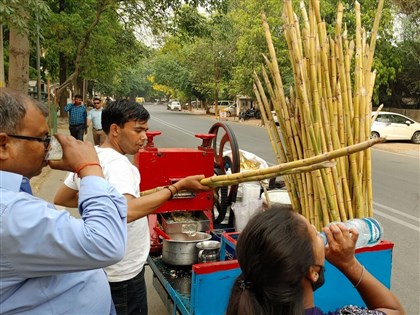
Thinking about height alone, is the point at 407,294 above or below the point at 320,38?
below

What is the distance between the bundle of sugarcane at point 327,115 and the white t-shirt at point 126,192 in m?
0.91

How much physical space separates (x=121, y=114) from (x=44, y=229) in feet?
4.07

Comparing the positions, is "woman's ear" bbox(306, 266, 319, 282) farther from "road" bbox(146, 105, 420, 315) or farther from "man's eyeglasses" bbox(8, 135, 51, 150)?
"road" bbox(146, 105, 420, 315)

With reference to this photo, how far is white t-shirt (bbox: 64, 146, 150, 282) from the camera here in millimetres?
1910

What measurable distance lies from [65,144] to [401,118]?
17.1m

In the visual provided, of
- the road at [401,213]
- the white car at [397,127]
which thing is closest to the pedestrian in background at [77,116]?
the road at [401,213]

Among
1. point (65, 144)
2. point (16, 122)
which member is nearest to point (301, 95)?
point (65, 144)

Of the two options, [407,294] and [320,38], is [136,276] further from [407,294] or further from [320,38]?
[407,294]

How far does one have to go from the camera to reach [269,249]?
1186mm

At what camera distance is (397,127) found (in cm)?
1593

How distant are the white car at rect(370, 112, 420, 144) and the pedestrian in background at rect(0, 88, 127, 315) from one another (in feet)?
52.4

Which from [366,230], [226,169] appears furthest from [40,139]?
[226,169]

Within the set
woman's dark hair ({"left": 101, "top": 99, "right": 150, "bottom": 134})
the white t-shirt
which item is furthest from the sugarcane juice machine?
woman's dark hair ({"left": 101, "top": 99, "right": 150, "bottom": 134})

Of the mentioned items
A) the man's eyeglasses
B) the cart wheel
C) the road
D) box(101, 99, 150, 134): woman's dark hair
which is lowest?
the road
